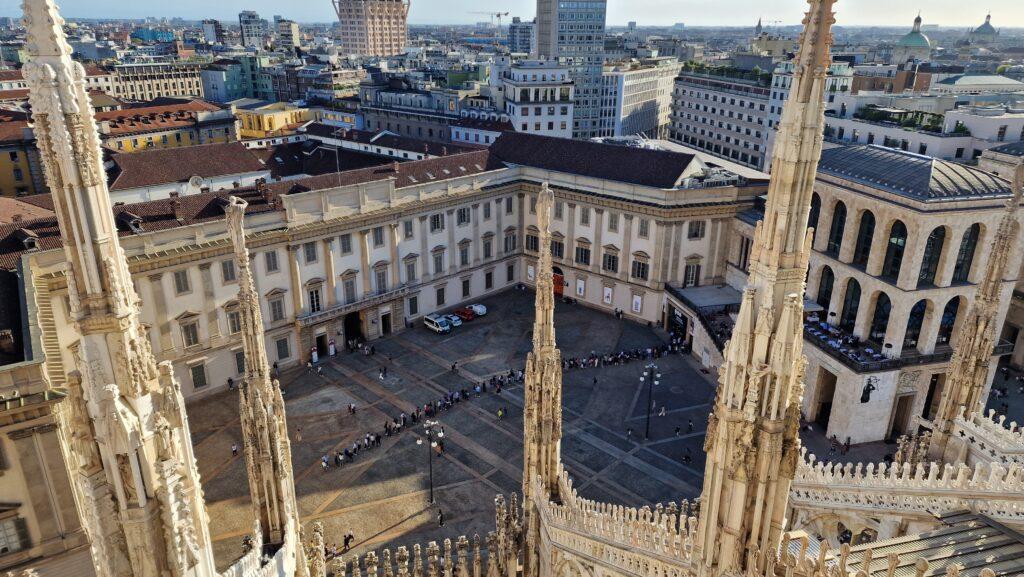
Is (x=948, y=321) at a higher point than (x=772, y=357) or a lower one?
lower

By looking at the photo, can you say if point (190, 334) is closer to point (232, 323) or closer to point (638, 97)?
point (232, 323)

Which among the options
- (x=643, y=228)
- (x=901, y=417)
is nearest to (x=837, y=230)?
(x=901, y=417)

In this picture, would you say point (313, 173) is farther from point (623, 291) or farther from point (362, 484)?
point (362, 484)

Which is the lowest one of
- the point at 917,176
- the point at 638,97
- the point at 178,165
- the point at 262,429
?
the point at 638,97

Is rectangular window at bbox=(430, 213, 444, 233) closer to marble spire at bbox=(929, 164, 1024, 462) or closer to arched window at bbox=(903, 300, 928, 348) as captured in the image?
arched window at bbox=(903, 300, 928, 348)

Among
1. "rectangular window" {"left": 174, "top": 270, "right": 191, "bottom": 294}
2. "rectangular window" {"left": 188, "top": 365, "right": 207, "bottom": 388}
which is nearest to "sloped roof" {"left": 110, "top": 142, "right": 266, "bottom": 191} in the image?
"rectangular window" {"left": 174, "top": 270, "right": 191, "bottom": 294}

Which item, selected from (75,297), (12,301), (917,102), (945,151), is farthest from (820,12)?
(917,102)

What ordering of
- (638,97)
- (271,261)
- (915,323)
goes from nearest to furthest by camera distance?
(915,323), (271,261), (638,97)

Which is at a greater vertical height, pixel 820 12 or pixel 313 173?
pixel 820 12
